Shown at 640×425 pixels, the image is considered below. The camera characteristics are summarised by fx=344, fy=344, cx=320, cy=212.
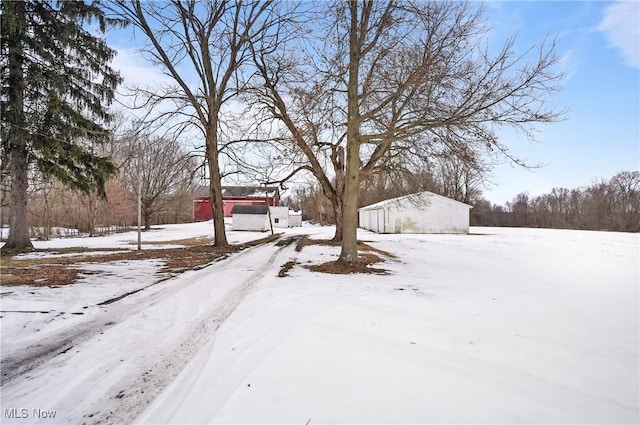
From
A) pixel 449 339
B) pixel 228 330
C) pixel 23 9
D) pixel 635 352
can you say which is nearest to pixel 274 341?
Result: pixel 228 330

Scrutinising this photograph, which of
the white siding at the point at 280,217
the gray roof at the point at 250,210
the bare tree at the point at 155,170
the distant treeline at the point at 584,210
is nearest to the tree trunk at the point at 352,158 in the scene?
the bare tree at the point at 155,170

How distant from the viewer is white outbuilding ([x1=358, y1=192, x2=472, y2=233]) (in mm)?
33094

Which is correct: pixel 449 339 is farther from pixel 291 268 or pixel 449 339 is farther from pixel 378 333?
pixel 291 268

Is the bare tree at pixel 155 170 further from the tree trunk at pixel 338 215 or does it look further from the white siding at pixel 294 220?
the white siding at pixel 294 220

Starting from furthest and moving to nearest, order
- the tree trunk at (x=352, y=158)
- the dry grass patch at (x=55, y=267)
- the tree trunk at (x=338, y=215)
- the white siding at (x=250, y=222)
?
the white siding at (x=250, y=222) < the tree trunk at (x=338, y=215) < the tree trunk at (x=352, y=158) < the dry grass patch at (x=55, y=267)

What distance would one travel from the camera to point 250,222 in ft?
125

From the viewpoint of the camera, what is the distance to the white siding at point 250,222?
125 feet

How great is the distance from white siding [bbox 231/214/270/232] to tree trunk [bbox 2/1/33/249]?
81.2ft

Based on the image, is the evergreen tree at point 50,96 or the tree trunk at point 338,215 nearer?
the evergreen tree at point 50,96

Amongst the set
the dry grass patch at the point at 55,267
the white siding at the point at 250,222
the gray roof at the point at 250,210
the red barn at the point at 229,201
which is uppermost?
the red barn at the point at 229,201

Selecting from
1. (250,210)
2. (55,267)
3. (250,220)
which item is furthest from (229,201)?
(55,267)

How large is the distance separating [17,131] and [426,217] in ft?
99.5

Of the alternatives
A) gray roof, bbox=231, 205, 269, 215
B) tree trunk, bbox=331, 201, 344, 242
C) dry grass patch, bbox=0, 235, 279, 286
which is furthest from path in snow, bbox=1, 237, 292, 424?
gray roof, bbox=231, 205, 269, 215

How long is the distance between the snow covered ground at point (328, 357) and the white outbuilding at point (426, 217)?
2614cm
